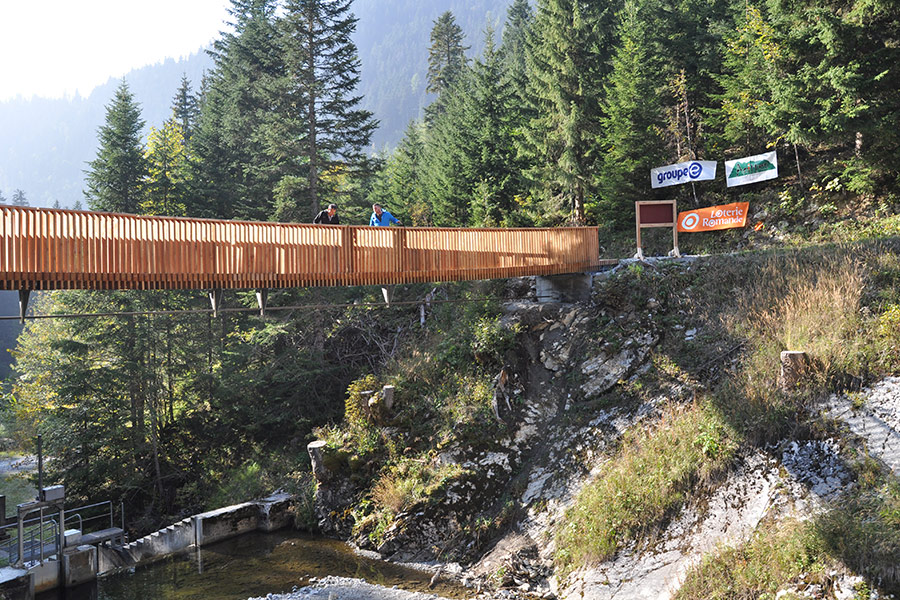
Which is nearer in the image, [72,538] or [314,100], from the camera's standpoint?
[72,538]

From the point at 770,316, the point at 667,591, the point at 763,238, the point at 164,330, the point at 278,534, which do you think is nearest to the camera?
the point at 667,591

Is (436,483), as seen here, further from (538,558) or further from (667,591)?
(667,591)

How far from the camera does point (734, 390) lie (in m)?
10.4

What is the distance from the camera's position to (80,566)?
13.7 metres

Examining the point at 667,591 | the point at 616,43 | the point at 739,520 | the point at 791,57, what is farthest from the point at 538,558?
the point at 616,43

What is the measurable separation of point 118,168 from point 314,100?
8.60m

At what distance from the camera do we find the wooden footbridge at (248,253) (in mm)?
8562

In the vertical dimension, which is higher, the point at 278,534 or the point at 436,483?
the point at 436,483

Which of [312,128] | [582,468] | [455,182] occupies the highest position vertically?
[312,128]

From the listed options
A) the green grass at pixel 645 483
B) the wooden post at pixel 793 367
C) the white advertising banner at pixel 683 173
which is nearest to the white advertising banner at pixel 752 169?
the white advertising banner at pixel 683 173

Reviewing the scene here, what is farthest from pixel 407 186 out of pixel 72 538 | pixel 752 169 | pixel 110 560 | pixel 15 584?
pixel 15 584

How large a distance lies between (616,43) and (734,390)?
59.2 ft

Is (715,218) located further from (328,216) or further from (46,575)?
(46,575)

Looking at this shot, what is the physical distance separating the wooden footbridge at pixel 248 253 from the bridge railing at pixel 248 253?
0.02 metres
